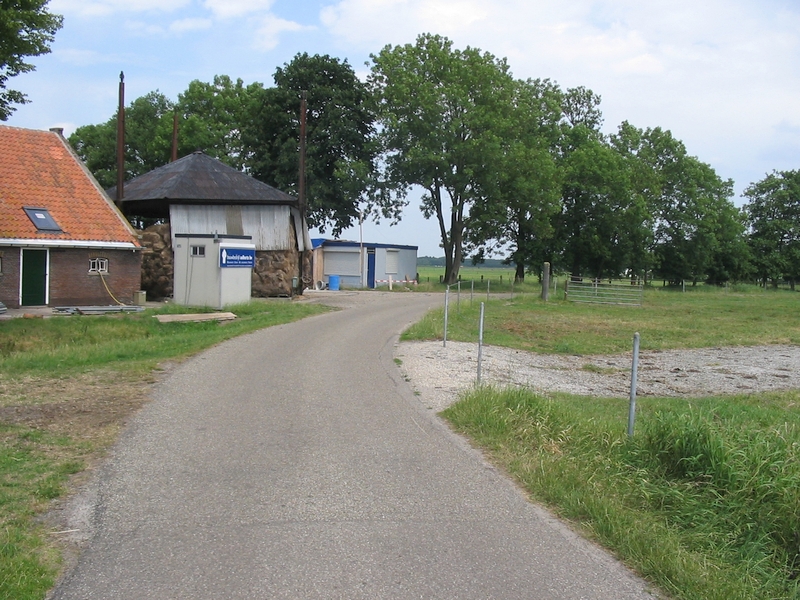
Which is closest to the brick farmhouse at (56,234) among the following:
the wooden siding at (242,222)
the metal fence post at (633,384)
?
the wooden siding at (242,222)

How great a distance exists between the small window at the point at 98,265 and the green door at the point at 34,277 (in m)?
1.67

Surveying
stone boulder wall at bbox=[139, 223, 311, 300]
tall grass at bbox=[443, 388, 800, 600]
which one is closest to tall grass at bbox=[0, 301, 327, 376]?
stone boulder wall at bbox=[139, 223, 311, 300]

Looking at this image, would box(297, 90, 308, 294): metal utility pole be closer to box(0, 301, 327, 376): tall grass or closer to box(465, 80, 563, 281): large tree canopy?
box(0, 301, 327, 376): tall grass

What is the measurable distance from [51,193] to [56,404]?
20410mm

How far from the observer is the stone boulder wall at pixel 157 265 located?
107ft

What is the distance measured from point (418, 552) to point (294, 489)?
1.74 meters

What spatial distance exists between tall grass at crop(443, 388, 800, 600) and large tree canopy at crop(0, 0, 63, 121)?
1561 cm

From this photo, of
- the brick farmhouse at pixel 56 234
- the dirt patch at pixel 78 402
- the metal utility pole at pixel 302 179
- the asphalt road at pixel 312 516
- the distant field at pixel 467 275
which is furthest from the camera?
the distant field at pixel 467 275

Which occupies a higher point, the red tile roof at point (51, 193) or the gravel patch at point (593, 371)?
the red tile roof at point (51, 193)

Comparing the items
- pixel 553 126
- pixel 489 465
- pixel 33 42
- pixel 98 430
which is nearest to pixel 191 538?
pixel 489 465

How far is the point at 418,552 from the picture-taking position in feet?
17.7

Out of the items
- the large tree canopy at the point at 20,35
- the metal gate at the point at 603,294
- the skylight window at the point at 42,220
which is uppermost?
the large tree canopy at the point at 20,35

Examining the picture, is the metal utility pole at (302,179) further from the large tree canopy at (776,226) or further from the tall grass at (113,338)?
the large tree canopy at (776,226)

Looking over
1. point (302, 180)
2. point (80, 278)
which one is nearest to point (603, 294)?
A: point (302, 180)
